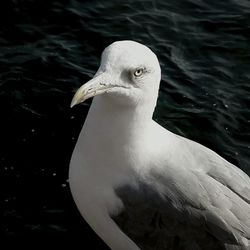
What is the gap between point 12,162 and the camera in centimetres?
693

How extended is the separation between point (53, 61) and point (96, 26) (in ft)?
2.90

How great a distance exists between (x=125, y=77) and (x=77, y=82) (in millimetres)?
3188

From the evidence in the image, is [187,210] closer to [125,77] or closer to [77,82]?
[125,77]

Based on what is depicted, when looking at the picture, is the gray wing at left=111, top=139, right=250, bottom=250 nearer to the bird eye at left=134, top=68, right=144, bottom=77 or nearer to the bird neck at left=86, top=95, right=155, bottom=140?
the bird neck at left=86, top=95, right=155, bottom=140

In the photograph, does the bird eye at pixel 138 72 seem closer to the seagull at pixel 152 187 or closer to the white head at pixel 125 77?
the white head at pixel 125 77

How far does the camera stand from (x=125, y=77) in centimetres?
478

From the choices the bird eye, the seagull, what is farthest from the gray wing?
the bird eye

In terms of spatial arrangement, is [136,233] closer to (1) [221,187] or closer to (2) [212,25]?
(1) [221,187]

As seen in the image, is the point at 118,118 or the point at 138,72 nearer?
the point at 138,72

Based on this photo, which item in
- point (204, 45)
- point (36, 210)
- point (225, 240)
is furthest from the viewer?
point (204, 45)

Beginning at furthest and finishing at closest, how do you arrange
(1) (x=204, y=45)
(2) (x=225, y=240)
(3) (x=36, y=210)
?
(1) (x=204, y=45) < (3) (x=36, y=210) < (2) (x=225, y=240)

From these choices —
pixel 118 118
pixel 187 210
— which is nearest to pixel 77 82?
pixel 118 118

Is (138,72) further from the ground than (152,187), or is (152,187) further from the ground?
(138,72)

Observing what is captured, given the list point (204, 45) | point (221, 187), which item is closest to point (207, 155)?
point (221, 187)
